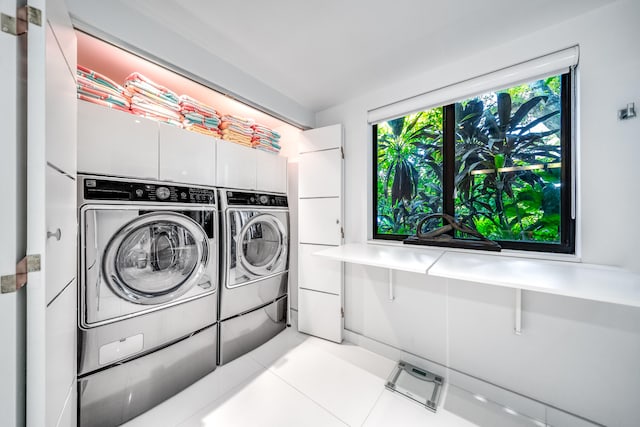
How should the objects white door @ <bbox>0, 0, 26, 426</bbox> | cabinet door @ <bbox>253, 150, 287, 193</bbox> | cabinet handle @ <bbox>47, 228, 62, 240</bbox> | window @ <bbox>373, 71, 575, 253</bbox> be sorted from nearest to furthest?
white door @ <bbox>0, 0, 26, 426</bbox> → cabinet handle @ <bbox>47, 228, 62, 240</bbox> → window @ <bbox>373, 71, 575, 253</bbox> → cabinet door @ <bbox>253, 150, 287, 193</bbox>

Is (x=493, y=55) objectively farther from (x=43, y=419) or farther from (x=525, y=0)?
(x=43, y=419)

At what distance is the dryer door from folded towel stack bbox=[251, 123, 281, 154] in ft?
2.39

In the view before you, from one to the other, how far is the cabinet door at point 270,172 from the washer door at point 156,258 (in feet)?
2.54

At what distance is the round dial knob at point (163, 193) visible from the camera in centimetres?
143

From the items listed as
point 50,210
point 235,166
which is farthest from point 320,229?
point 50,210

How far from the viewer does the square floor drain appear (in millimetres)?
1445

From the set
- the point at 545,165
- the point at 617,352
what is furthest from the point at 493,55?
the point at 617,352

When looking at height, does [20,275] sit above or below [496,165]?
below

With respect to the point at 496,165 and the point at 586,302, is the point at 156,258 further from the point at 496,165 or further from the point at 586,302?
the point at 586,302

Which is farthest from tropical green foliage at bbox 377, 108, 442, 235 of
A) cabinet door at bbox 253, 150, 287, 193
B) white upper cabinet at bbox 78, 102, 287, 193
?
white upper cabinet at bbox 78, 102, 287, 193

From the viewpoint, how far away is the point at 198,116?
5.87ft

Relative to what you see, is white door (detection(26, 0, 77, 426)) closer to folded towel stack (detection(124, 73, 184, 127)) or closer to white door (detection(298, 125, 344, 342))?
folded towel stack (detection(124, 73, 184, 127))

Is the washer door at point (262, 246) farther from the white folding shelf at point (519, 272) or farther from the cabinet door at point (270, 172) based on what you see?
the white folding shelf at point (519, 272)

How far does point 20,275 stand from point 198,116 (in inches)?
59.9
